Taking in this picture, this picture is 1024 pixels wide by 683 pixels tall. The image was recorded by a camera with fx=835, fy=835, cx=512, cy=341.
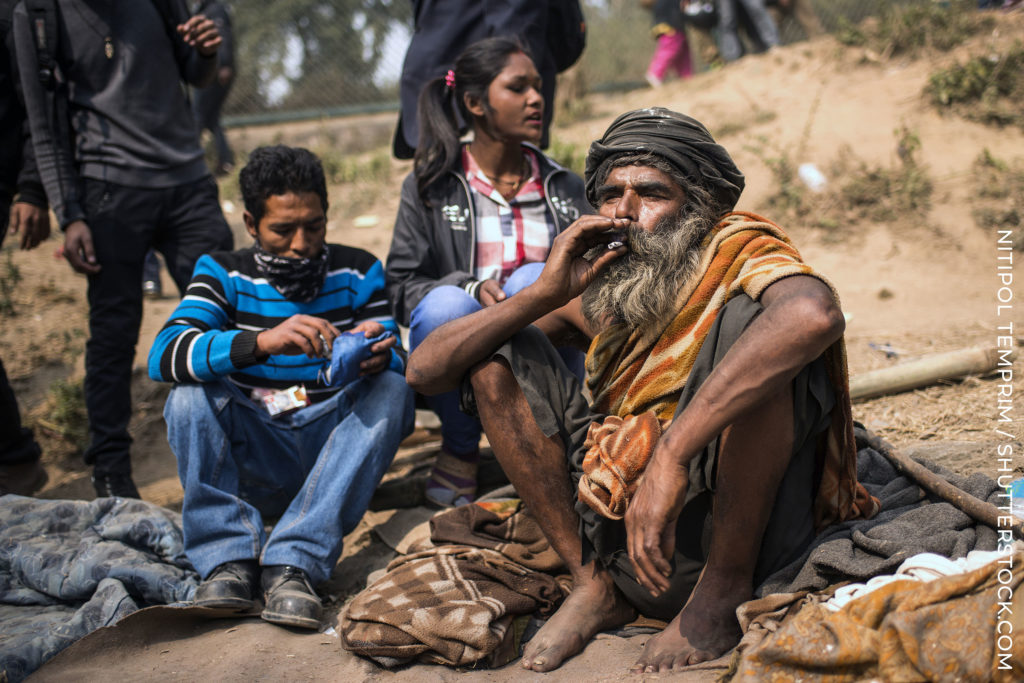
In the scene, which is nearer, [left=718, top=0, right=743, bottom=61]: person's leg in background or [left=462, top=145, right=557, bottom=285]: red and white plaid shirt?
[left=462, top=145, right=557, bottom=285]: red and white plaid shirt

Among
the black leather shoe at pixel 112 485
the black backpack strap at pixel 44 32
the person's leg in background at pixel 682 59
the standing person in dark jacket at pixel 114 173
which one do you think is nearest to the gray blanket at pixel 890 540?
the black leather shoe at pixel 112 485

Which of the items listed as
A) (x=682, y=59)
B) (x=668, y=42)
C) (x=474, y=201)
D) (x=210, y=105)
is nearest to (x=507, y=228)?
(x=474, y=201)

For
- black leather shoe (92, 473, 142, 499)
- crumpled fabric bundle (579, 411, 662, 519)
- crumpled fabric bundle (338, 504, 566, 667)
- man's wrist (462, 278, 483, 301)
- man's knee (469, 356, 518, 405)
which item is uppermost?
man's wrist (462, 278, 483, 301)

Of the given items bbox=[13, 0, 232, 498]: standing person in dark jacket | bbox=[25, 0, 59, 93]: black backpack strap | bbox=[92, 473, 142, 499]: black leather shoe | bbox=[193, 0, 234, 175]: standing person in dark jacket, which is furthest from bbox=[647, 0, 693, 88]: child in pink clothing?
bbox=[92, 473, 142, 499]: black leather shoe

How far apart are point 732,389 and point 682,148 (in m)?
0.86

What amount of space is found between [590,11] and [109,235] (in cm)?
1185

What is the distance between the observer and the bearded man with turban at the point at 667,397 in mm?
2064

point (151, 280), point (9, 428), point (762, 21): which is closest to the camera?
point (9, 428)

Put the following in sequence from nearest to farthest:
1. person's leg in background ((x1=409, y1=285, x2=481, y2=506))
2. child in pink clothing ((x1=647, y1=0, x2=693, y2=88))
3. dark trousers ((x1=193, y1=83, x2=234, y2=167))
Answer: person's leg in background ((x1=409, y1=285, x2=481, y2=506)) → dark trousers ((x1=193, y1=83, x2=234, y2=167)) → child in pink clothing ((x1=647, y1=0, x2=693, y2=88))

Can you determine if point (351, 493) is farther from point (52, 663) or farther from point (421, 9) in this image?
point (421, 9)

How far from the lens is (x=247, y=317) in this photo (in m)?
3.32

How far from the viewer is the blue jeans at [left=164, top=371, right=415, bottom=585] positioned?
9.77ft

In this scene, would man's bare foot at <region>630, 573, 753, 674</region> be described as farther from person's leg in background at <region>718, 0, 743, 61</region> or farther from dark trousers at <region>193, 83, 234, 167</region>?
person's leg in background at <region>718, 0, 743, 61</region>

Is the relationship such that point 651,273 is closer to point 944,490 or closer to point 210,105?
point 944,490
